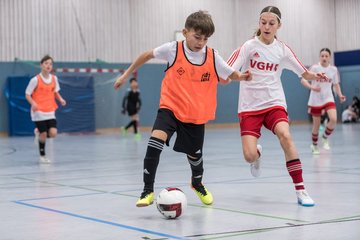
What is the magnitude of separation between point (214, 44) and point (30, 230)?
86.3 feet

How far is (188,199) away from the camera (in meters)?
6.65

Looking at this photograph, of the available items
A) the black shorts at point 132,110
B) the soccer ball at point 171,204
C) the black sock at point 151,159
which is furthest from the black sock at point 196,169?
the black shorts at point 132,110

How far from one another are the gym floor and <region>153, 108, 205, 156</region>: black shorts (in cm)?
57

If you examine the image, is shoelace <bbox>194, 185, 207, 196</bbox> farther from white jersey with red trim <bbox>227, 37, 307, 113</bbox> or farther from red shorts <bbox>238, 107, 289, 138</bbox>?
white jersey with red trim <bbox>227, 37, 307, 113</bbox>

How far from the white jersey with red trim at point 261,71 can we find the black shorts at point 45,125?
6.65 m

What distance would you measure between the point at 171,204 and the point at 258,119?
1789mm

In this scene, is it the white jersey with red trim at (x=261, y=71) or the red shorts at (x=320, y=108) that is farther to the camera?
the red shorts at (x=320, y=108)

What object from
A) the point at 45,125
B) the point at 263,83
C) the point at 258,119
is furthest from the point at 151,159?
the point at 45,125

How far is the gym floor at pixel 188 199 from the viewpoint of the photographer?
482 centimetres

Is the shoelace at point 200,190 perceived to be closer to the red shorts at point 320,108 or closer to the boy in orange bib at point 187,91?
the boy in orange bib at point 187,91

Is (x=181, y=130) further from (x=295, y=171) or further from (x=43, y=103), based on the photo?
(x=43, y=103)

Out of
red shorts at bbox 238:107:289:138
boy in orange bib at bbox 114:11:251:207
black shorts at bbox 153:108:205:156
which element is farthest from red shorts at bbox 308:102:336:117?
black shorts at bbox 153:108:205:156

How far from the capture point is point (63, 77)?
84.7ft

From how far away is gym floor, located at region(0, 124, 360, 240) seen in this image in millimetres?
4820
